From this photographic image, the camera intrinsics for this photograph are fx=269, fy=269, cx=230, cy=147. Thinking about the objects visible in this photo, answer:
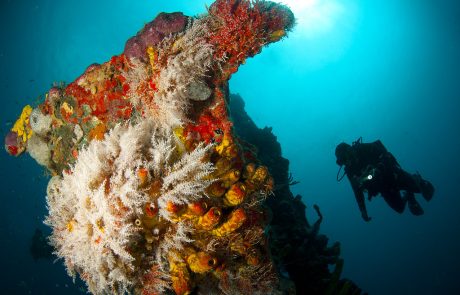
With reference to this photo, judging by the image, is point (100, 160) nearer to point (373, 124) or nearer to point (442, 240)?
point (442, 240)

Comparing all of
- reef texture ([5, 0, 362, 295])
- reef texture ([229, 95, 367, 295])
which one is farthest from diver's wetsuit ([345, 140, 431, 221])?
reef texture ([5, 0, 362, 295])

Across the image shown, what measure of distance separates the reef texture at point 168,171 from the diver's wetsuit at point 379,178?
152 inches

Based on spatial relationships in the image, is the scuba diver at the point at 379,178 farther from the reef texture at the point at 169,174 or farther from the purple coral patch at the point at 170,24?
the purple coral patch at the point at 170,24

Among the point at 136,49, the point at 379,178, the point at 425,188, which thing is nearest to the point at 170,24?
the point at 136,49

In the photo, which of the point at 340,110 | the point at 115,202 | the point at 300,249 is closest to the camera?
the point at 115,202

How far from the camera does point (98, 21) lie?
7188 cm

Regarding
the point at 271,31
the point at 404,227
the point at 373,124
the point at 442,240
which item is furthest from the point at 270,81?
the point at 271,31

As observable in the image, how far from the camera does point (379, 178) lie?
774 centimetres

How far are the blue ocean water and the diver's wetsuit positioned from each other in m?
4.67

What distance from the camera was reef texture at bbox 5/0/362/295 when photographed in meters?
3.08

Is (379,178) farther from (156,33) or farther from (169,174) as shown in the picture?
(156,33)

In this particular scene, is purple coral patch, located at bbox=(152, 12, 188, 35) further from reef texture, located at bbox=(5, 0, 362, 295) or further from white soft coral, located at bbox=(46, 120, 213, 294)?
white soft coral, located at bbox=(46, 120, 213, 294)

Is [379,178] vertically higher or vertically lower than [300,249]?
higher

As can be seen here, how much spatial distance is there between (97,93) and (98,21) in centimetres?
8142
